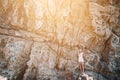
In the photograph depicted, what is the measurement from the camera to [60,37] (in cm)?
1655

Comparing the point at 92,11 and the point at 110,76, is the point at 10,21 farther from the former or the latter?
the point at 110,76

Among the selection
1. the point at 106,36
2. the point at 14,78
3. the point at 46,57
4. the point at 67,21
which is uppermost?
the point at 67,21

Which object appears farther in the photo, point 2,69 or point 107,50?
point 107,50

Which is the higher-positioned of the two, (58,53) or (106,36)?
(106,36)

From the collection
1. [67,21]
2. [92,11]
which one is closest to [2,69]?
[67,21]

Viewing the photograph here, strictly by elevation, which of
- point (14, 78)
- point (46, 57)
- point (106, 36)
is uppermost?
point (106, 36)

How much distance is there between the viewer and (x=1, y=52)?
1583 centimetres

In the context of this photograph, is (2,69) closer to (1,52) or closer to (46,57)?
(1,52)

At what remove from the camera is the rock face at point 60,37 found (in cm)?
1603

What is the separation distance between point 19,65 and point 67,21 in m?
4.70

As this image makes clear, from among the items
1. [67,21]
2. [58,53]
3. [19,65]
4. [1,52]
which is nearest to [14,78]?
[19,65]

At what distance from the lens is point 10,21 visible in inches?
639

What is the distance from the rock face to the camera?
52.6ft

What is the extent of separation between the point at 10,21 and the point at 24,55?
2642 mm
